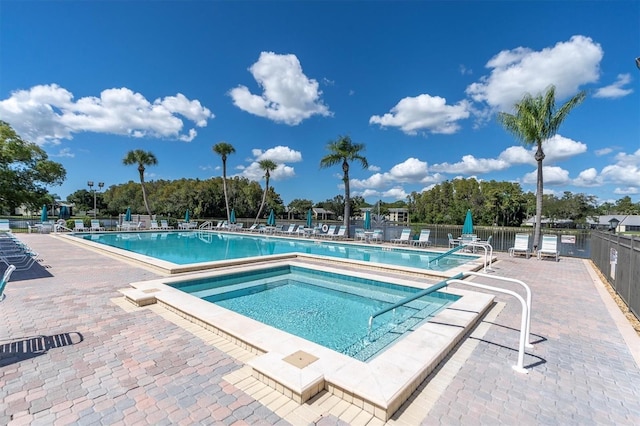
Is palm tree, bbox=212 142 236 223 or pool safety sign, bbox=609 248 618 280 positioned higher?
palm tree, bbox=212 142 236 223

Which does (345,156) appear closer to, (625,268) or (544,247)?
(544,247)

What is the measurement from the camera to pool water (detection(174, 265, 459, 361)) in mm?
4453

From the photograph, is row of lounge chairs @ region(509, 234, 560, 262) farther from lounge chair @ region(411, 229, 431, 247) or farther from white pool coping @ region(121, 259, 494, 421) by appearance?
white pool coping @ region(121, 259, 494, 421)

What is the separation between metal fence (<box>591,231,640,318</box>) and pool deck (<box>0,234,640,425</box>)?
1.59 ft

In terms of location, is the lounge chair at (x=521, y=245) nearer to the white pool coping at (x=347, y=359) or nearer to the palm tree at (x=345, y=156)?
the white pool coping at (x=347, y=359)

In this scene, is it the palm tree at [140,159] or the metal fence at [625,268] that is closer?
the metal fence at [625,268]

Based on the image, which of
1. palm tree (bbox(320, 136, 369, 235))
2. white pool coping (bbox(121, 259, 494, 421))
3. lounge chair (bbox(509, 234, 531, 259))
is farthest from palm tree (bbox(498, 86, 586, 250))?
white pool coping (bbox(121, 259, 494, 421))

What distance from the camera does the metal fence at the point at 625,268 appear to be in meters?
4.75

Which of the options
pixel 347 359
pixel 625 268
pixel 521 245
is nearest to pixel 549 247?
pixel 521 245

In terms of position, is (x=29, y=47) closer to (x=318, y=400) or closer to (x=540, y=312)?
(x=318, y=400)

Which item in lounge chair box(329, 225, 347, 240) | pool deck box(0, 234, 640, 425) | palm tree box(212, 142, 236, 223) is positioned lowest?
pool deck box(0, 234, 640, 425)

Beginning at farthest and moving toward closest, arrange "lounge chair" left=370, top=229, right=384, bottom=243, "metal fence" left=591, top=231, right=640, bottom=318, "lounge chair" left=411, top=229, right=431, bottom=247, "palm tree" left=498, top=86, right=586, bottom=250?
"lounge chair" left=370, top=229, right=384, bottom=243
"lounge chair" left=411, top=229, right=431, bottom=247
"palm tree" left=498, top=86, right=586, bottom=250
"metal fence" left=591, top=231, right=640, bottom=318

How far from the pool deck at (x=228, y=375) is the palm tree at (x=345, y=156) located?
13.7 m

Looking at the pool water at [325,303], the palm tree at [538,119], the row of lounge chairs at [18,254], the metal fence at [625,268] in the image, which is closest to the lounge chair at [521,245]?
the palm tree at [538,119]
